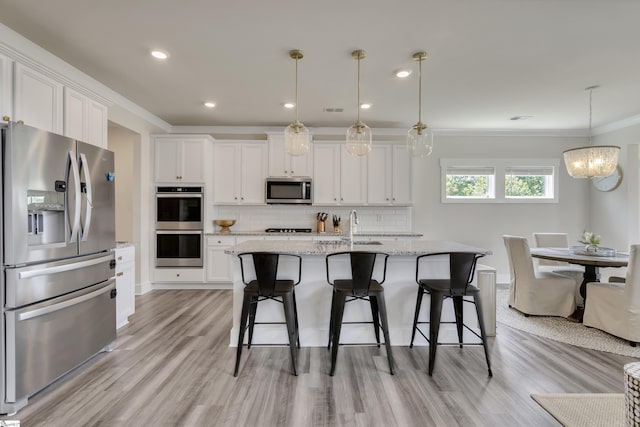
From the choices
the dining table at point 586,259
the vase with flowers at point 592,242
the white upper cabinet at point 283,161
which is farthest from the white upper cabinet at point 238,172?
the vase with flowers at point 592,242

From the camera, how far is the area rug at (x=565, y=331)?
2773 mm

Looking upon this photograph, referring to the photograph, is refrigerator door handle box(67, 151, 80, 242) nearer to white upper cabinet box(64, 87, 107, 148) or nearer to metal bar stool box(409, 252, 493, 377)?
white upper cabinet box(64, 87, 107, 148)

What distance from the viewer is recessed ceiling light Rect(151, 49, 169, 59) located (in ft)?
8.98

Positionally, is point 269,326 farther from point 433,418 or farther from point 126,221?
point 126,221

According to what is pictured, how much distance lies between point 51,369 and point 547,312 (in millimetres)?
4718

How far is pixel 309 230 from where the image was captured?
513 centimetres

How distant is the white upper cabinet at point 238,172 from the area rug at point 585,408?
4.20m

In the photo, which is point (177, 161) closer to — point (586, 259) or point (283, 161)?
point (283, 161)

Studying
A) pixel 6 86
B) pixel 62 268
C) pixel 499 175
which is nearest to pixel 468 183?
pixel 499 175

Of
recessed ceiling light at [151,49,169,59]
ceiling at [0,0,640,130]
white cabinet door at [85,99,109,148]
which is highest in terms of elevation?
ceiling at [0,0,640,130]

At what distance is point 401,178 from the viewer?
5.06m

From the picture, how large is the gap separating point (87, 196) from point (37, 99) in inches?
Result: 34.7

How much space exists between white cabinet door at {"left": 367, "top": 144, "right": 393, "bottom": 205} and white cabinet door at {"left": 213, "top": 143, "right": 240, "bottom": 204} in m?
2.21

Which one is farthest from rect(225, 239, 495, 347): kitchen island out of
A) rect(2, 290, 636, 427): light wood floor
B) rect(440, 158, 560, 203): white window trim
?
rect(440, 158, 560, 203): white window trim
